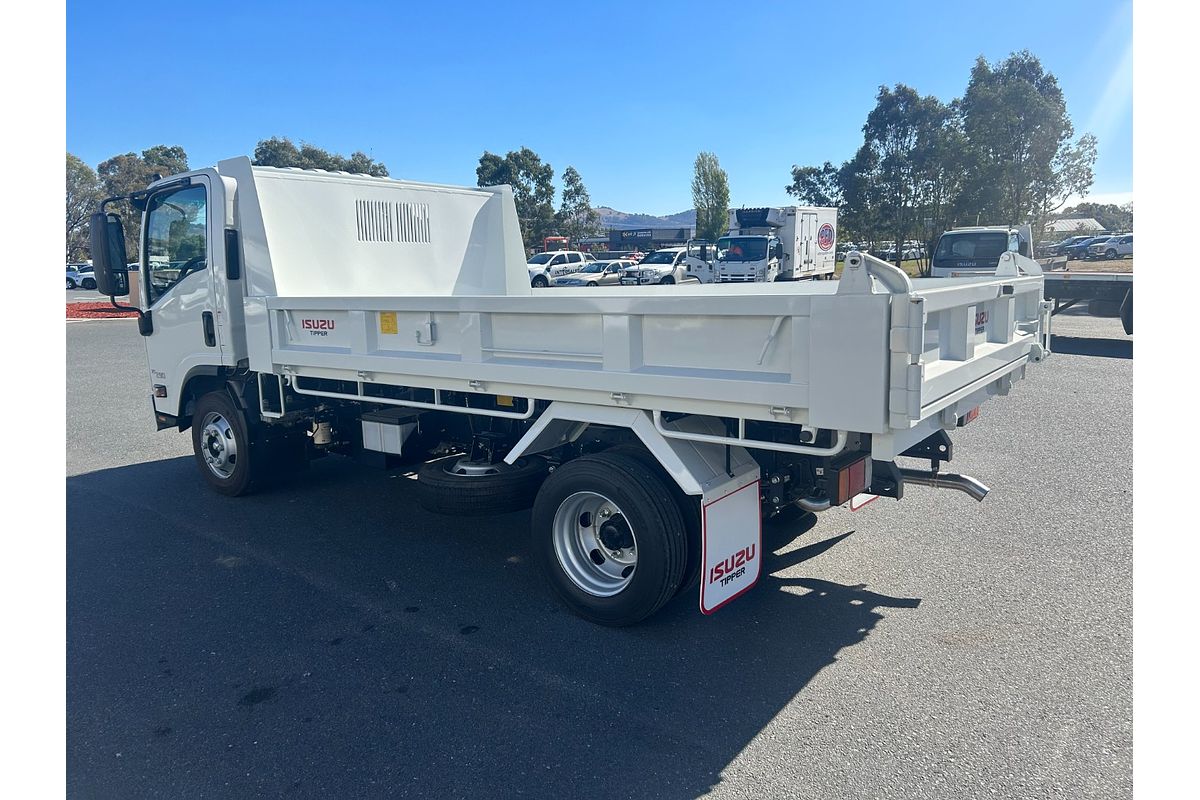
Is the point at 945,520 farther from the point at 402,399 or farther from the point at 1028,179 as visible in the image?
the point at 1028,179

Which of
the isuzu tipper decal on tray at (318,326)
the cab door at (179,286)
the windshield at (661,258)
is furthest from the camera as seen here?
the windshield at (661,258)

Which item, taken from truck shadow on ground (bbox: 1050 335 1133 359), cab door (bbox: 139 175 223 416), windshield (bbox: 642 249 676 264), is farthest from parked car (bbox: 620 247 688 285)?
cab door (bbox: 139 175 223 416)

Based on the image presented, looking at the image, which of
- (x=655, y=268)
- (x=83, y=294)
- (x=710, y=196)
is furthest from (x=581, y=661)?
(x=710, y=196)

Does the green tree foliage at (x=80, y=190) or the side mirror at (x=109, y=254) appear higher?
the green tree foliage at (x=80, y=190)

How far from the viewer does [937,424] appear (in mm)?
3906

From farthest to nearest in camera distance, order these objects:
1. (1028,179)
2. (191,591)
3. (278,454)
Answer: (1028,179) < (278,454) < (191,591)

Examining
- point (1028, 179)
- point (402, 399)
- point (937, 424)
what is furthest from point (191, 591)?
point (1028, 179)

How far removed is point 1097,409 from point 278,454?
8.93 meters

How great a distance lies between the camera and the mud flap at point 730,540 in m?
3.89

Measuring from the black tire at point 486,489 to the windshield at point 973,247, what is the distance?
18.0 meters

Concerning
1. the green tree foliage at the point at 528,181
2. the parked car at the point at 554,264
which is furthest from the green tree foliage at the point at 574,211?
the parked car at the point at 554,264

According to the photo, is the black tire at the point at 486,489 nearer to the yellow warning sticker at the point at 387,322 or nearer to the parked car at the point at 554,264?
the yellow warning sticker at the point at 387,322

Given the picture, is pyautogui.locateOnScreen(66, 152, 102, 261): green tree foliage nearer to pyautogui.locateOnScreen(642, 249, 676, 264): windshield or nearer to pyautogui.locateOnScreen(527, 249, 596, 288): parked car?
pyautogui.locateOnScreen(527, 249, 596, 288): parked car

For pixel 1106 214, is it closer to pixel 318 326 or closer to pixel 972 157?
pixel 972 157
